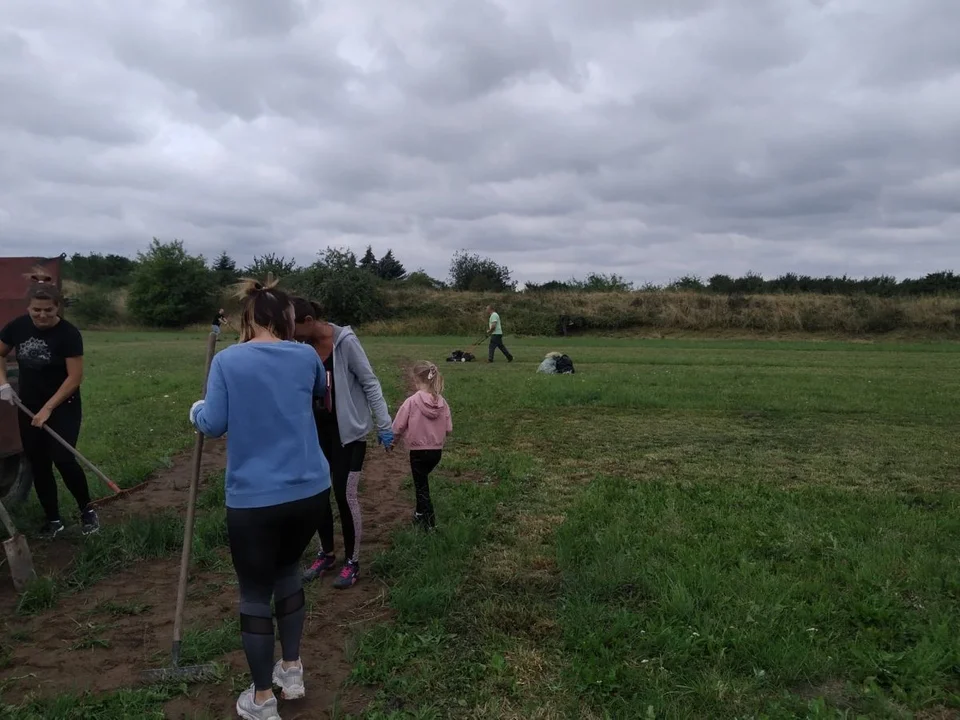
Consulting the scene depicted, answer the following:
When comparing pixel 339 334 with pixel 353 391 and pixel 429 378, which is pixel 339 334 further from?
pixel 429 378

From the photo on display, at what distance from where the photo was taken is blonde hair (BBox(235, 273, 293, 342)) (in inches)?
121

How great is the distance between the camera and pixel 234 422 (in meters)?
2.95

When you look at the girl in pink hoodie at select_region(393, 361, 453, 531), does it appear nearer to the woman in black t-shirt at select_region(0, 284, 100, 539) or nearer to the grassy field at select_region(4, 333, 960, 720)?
the grassy field at select_region(4, 333, 960, 720)

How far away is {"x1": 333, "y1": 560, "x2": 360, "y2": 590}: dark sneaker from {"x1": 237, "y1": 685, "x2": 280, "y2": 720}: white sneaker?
1436 millimetres

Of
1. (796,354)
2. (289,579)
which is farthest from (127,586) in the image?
(796,354)

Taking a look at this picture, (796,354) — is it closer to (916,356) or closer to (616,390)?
(916,356)

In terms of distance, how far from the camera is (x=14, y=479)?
6.11 m

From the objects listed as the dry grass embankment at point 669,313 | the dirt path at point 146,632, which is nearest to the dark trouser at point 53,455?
the dirt path at point 146,632

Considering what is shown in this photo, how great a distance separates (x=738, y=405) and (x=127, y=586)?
405 inches

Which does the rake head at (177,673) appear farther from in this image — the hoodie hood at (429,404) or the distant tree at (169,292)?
the distant tree at (169,292)

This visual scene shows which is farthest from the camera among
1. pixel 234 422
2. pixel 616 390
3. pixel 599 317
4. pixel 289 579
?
pixel 599 317

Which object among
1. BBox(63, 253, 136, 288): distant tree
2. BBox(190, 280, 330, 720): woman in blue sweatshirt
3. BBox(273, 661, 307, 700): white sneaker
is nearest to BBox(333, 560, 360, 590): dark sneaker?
BBox(273, 661, 307, 700): white sneaker

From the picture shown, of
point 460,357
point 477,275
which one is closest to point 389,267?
point 477,275

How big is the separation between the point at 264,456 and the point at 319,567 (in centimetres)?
208
